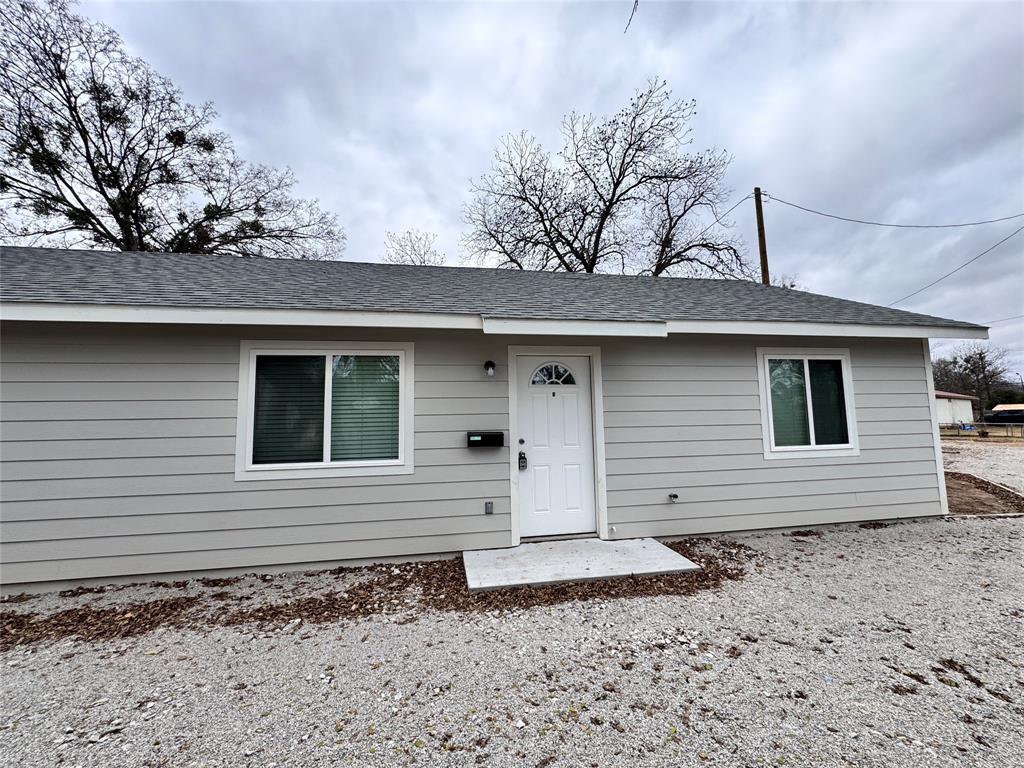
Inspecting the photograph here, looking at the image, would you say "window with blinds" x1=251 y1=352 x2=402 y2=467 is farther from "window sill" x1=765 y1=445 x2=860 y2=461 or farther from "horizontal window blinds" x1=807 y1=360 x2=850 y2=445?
"horizontal window blinds" x1=807 y1=360 x2=850 y2=445

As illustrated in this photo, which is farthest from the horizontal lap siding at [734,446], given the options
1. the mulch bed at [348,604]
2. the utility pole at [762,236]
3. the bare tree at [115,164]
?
the bare tree at [115,164]

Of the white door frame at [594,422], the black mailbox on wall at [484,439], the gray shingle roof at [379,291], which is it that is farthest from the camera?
the white door frame at [594,422]

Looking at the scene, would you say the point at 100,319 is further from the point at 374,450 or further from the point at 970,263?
the point at 970,263

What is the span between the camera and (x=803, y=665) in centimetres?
226

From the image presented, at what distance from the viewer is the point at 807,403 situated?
15.5 ft

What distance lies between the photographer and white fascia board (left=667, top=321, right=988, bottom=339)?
4.21m

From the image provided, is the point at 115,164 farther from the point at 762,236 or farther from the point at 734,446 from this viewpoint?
the point at 762,236

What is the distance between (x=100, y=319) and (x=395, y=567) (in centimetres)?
317

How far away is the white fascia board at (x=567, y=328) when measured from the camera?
12.2ft

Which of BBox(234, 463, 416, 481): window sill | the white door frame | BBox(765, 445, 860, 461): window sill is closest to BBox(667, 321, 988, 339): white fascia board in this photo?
the white door frame

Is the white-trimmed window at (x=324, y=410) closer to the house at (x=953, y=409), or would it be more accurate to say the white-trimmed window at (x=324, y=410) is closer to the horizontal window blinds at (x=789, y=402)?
the horizontal window blinds at (x=789, y=402)

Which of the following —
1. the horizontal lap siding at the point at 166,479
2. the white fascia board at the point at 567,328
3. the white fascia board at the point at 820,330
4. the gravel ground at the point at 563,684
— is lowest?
the gravel ground at the point at 563,684

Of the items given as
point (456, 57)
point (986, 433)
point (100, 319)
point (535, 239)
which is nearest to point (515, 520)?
point (100, 319)

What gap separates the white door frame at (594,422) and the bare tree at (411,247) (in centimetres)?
944
